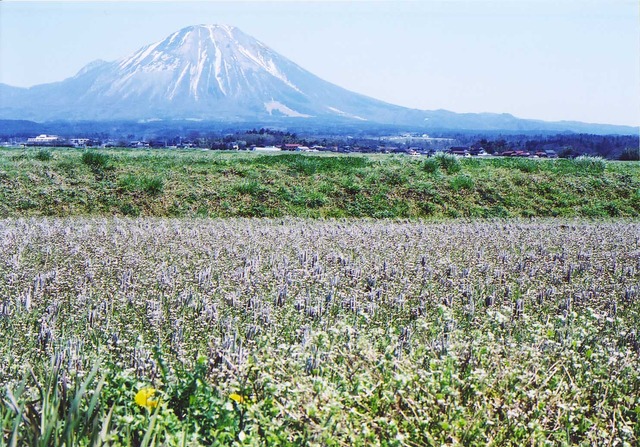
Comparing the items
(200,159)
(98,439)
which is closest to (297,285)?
(98,439)

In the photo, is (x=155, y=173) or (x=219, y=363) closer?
(x=219, y=363)

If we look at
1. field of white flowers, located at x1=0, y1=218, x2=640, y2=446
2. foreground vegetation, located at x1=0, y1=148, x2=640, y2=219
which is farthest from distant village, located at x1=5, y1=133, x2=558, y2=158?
field of white flowers, located at x1=0, y1=218, x2=640, y2=446

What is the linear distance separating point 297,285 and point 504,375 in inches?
168

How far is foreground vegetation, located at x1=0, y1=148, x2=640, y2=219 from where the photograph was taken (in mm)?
22656

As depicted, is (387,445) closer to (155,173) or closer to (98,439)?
(98,439)

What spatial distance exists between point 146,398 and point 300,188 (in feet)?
68.3

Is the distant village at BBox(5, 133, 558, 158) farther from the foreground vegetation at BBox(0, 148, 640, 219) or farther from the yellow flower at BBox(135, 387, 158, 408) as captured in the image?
the yellow flower at BBox(135, 387, 158, 408)

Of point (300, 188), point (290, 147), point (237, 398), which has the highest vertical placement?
point (290, 147)

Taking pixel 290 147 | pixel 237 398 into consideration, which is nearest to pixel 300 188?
pixel 237 398

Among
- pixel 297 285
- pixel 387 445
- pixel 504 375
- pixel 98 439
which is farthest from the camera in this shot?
pixel 297 285

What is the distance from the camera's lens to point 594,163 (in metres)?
31.5

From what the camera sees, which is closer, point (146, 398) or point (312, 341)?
point (146, 398)

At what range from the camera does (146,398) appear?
14.8 feet

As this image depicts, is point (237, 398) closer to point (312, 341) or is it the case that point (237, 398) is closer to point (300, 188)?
point (312, 341)
